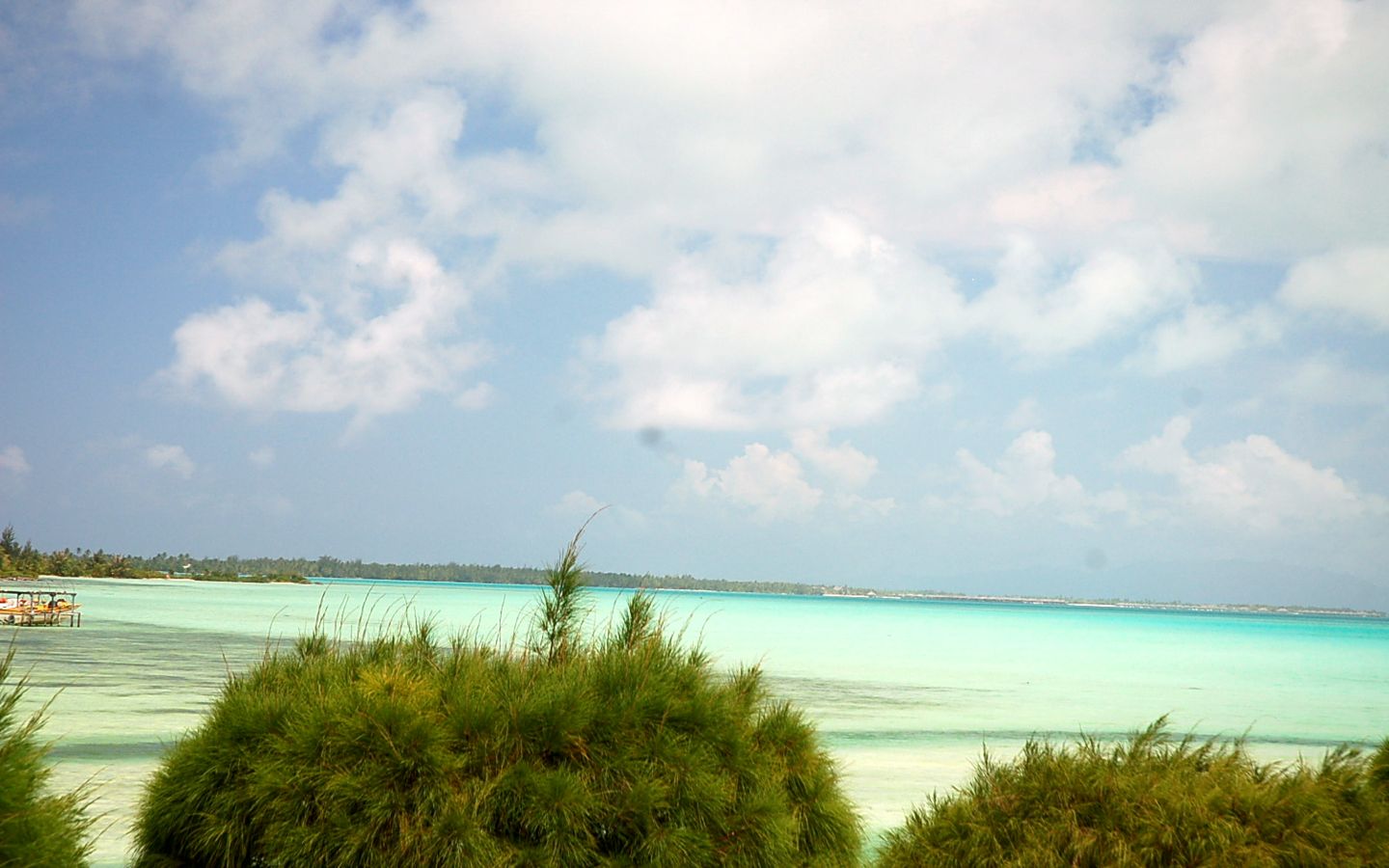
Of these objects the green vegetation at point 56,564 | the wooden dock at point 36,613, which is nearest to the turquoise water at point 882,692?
the wooden dock at point 36,613

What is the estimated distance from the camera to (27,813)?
15.3ft

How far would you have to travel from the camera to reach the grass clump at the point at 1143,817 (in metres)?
5.86

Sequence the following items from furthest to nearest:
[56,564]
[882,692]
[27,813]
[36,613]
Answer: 1. [56,564]
2. [36,613]
3. [882,692]
4. [27,813]

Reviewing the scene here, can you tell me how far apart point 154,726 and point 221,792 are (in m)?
13.6

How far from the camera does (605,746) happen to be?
7.03 m

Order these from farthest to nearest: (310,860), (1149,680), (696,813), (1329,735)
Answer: (1149,680) < (1329,735) < (696,813) < (310,860)

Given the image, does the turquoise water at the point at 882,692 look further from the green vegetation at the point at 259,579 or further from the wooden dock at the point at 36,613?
the green vegetation at the point at 259,579

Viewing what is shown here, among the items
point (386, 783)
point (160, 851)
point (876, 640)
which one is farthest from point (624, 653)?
point (876, 640)

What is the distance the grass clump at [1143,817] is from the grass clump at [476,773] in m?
1.28

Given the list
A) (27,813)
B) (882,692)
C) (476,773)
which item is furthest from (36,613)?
(27,813)

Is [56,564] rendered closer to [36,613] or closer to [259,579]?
[259,579]

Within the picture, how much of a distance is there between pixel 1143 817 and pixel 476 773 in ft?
12.7

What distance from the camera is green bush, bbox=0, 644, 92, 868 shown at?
4.62m

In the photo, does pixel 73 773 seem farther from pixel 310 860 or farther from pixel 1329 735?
pixel 1329 735
